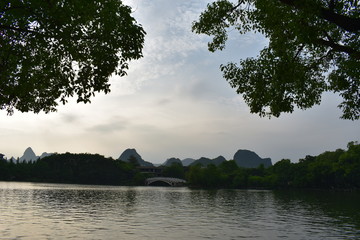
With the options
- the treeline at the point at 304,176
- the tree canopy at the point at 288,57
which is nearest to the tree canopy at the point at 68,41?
the tree canopy at the point at 288,57

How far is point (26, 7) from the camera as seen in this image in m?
12.4

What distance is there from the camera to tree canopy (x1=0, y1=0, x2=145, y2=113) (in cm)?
1263

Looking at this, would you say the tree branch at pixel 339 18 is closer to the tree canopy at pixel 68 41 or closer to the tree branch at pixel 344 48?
the tree branch at pixel 344 48

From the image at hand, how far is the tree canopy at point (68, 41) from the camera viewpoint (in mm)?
12633

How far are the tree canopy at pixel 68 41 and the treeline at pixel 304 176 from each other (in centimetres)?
15356

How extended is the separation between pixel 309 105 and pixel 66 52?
13.6 meters

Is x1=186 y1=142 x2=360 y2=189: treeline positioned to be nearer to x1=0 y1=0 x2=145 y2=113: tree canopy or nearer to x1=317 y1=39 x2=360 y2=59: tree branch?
x1=317 y1=39 x2=360 y2=59: tree branch

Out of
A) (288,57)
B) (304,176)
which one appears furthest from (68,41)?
(304,176)

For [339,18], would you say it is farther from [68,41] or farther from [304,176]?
[304,176]

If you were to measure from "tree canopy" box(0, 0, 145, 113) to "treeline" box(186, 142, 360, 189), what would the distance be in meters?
154

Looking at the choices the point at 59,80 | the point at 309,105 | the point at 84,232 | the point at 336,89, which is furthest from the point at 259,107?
the point at 84,232

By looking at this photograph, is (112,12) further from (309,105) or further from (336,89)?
(336,89)

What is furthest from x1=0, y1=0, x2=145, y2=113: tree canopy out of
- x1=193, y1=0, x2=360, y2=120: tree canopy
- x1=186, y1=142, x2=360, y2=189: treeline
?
x1=186, y1=142, x2=360, y2=189: treeline

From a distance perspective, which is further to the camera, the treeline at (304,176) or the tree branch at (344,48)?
the treeline at (304,176)
